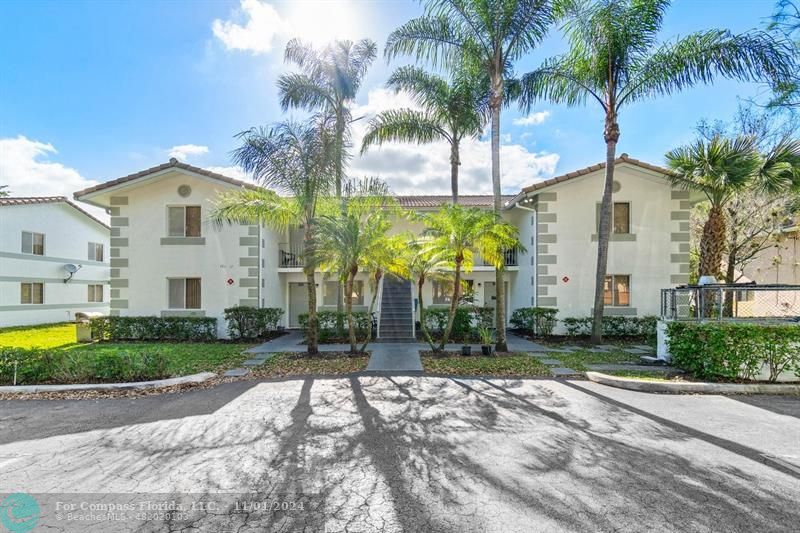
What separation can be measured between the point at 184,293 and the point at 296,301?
16.6 feet

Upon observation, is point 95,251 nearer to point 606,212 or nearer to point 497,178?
point 497,178

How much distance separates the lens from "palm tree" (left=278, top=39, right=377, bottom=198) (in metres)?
13.4

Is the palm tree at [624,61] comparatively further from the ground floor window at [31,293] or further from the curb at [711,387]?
the ground floor window at [31,293]

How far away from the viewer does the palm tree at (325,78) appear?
44.0ft

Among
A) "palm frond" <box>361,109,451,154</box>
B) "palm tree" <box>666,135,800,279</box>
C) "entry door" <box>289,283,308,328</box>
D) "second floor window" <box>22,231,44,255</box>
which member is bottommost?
"entry door" <box>289,283,308,328</box>

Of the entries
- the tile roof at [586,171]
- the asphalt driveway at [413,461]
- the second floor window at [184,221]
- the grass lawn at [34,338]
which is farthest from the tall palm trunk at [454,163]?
the grass lawn at [34,338]

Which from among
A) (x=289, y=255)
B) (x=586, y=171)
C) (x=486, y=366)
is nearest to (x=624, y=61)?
(x=586, y=171)

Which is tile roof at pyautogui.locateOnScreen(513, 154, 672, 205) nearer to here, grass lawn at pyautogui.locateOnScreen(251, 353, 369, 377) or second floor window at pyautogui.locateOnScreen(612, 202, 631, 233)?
second floor window at pyautogui.locateOnScreen(612, 202, 631, 233)

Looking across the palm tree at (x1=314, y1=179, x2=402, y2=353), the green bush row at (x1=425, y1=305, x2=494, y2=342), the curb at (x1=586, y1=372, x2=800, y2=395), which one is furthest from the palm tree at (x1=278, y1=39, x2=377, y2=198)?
the curb at (x1=586, y1=372, x2=800, y2=395)

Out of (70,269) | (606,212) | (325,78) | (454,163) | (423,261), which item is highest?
(325,78)

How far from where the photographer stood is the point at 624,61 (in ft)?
39.8

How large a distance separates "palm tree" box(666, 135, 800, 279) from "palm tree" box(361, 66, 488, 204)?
7.21m

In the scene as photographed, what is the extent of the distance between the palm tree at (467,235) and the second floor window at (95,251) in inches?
1002

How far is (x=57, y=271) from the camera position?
22141 millimetres
